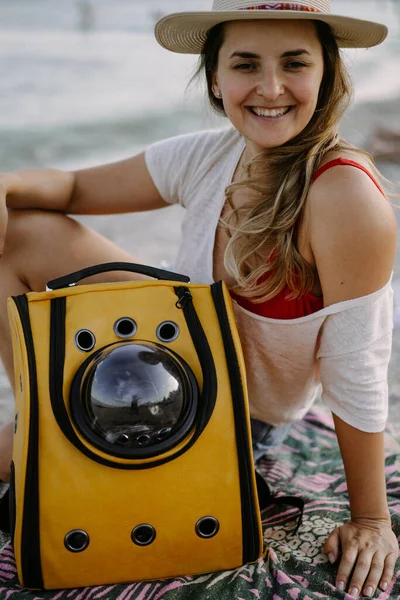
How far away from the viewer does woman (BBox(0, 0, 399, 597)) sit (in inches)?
57.1

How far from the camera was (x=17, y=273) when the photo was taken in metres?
1.78

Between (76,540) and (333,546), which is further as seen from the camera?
(333,546)

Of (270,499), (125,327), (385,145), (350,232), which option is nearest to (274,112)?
(350,232)

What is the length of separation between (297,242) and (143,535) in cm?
66

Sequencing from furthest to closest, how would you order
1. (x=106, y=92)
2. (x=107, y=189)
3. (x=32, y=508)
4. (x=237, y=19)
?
(x=106, y=92), (x=107, y=189), (x=237, y=19), (x=32, y=508)

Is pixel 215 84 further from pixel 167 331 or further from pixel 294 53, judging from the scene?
pixel 167 331

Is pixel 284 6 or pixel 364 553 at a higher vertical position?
pixel 284 6

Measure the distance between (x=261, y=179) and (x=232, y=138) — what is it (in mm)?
278

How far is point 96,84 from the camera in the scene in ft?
26.2

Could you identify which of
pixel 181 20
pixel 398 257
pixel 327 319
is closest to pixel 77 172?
pixel 181 20

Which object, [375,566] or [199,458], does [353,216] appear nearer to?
[199,458]

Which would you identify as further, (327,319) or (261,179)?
(261,179)

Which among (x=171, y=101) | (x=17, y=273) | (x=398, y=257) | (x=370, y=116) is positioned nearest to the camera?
(x=17, y=273)

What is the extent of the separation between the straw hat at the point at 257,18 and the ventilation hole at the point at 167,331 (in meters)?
0.62
